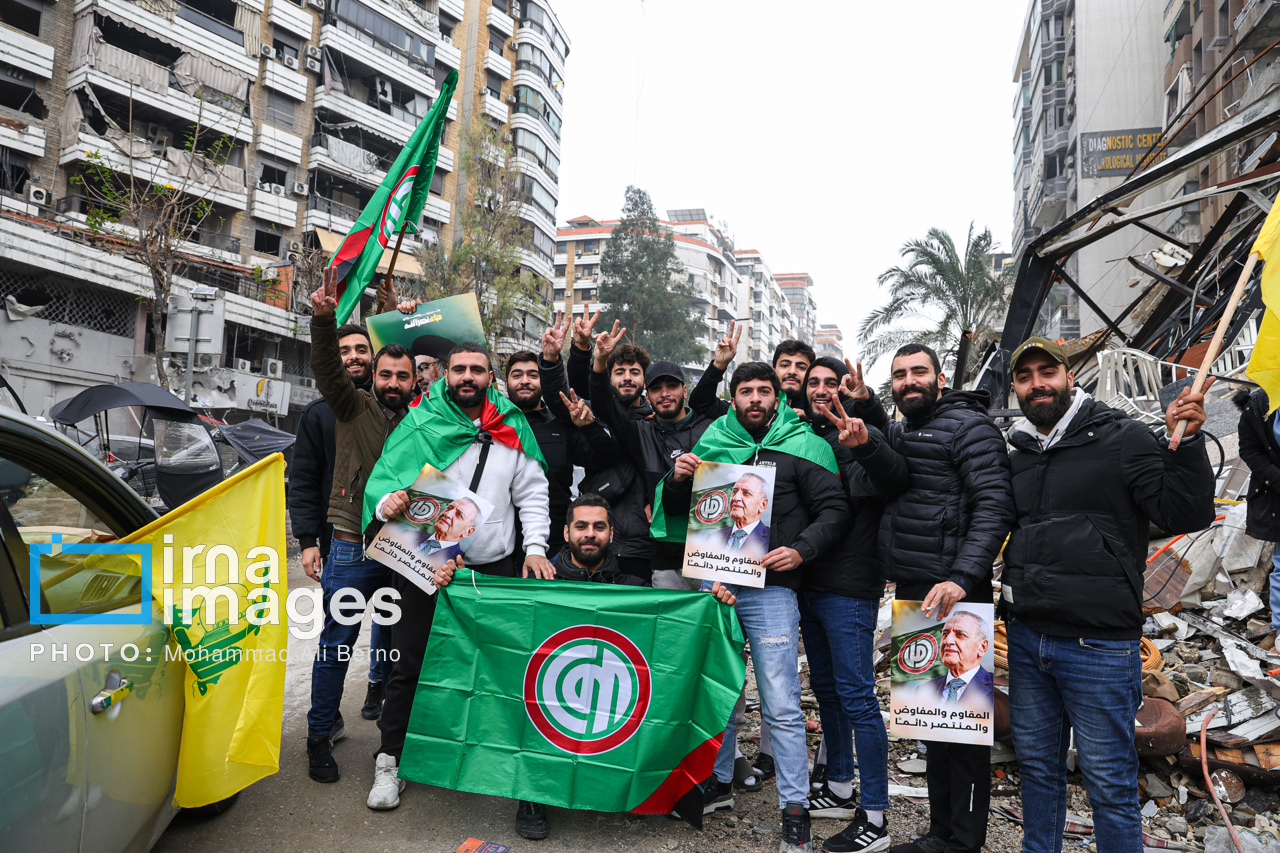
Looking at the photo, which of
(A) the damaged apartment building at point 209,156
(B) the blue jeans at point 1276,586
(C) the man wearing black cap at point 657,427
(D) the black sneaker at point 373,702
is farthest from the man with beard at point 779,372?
(A) the damaged apartment building at point 209,156

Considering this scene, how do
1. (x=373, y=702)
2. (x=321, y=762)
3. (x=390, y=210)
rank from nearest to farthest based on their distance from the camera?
(x=321, y=762) < (x=373, y=702) < (x=390, y=210)

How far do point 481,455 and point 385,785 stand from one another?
1.67 metres

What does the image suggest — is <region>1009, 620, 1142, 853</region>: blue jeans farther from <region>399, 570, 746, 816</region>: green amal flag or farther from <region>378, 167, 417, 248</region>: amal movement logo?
<region>378, 167, 417, 248</region>: amal movement logo

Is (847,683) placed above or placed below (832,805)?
above

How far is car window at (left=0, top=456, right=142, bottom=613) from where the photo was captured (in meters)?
2.37

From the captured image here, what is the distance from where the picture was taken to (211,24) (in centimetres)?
2814

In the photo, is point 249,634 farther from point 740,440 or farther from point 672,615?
point 740,440

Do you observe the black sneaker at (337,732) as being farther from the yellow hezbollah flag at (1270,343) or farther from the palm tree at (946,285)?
the palm tree at (946,285)

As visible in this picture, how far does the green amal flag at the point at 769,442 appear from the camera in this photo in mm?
3977

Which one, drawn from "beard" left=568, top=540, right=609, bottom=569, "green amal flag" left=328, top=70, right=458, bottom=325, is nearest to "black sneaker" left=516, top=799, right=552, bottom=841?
"beard" left=568, top=540, right=609, bottom=569

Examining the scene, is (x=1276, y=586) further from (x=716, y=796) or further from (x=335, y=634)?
(x=335, y=634)

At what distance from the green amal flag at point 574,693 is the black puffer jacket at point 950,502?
89cm

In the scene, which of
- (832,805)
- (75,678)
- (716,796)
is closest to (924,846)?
(832,805)

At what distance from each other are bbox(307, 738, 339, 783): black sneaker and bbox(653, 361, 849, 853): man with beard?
6.29 ft
